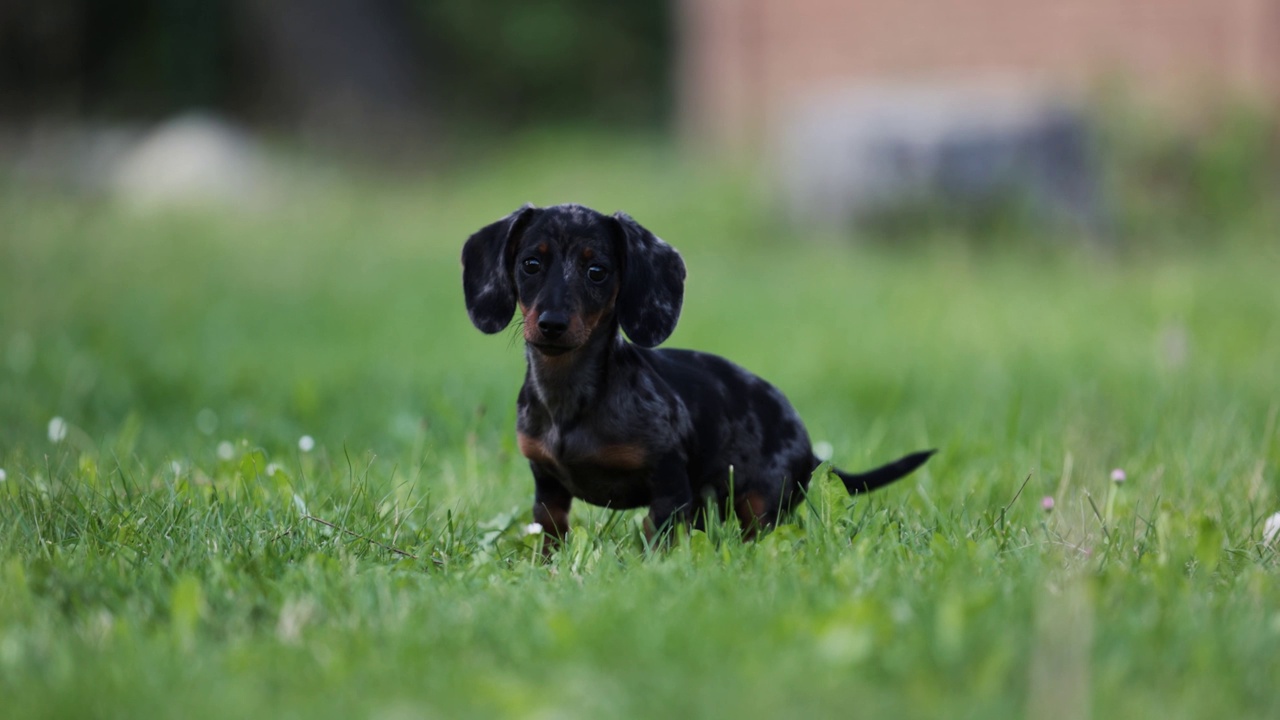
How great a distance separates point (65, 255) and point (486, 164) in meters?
10.5

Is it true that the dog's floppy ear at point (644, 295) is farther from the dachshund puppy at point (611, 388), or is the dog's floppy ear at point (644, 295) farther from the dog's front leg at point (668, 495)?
the dog's front leg at point (668, 495)

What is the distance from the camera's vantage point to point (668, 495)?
3346 mm

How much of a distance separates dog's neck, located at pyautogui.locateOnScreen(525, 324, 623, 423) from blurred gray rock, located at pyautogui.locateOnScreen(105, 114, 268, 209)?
10.4 m

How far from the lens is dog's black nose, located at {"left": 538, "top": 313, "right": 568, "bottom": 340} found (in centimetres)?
313

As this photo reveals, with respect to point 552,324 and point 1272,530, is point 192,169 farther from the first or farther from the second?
point 1272,530

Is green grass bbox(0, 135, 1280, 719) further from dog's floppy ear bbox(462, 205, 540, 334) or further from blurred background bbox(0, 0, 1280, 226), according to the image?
blurred background bbox(0, 0, 1280, 226)

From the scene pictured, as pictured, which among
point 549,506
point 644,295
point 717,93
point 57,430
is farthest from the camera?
point 717,93

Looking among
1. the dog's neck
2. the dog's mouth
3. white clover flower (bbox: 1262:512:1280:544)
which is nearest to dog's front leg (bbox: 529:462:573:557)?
the dog's neck

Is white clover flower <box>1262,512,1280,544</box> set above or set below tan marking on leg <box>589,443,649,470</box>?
below

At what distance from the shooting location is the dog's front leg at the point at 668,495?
3.33m

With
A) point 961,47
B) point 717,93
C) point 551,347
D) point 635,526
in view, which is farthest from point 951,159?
point 551,347

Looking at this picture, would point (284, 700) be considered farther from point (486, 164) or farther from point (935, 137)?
point (486, 164)

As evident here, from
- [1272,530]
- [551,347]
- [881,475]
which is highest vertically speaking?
[551,347]

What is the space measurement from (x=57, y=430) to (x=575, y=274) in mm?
2609
